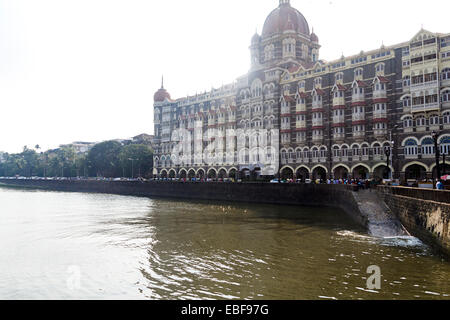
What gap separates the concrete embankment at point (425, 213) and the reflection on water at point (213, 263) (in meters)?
0.77

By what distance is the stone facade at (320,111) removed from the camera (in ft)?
146

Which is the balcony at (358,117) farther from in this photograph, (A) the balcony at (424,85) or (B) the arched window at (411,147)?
(A) the balcony at (424,85)

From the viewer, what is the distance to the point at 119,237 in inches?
911

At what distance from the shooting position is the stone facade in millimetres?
44406

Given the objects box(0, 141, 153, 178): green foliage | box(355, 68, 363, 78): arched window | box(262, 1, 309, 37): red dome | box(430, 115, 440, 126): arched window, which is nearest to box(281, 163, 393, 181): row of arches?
box(430, 115, 440, 126): arched window

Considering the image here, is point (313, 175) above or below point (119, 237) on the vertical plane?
above

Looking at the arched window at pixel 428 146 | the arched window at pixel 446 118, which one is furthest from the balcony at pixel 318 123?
the arched window at pixel 446 118

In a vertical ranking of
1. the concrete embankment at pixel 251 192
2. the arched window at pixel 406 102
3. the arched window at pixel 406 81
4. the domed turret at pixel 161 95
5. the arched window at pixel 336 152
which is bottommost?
the concrete embankment at pixel 251 192

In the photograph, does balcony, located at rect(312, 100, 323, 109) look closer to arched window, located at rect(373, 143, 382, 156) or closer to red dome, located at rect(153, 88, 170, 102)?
arched window, located at rect(373, 143, 382, 156)

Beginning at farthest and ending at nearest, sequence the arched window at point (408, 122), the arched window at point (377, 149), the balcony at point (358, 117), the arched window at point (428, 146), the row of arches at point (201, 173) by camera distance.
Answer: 1. the row of arches at point (201, 173)
2. the balcony at point (358, 117)
3. the arched window at point (377, 149)
4. the arched window at point (408, 122)
5. the arched window at point (428, 146)

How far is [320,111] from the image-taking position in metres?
55.1
